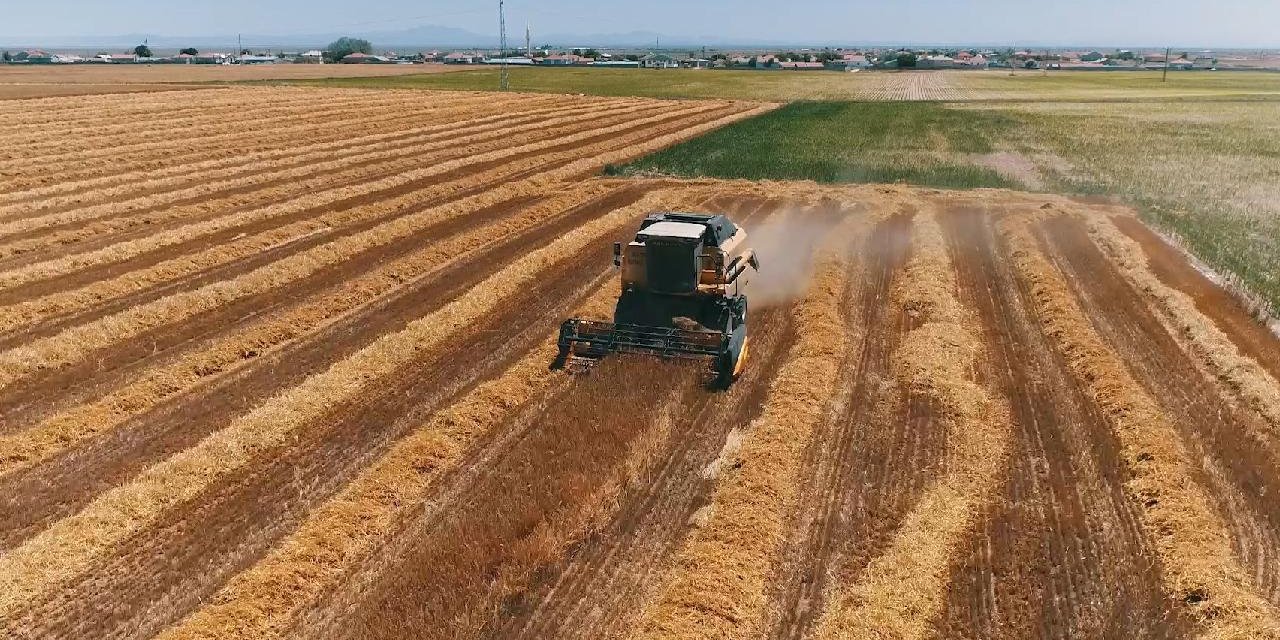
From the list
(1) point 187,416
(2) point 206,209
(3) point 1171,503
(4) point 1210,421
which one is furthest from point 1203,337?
(2) point 206,209

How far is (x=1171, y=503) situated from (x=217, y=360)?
17039 mm

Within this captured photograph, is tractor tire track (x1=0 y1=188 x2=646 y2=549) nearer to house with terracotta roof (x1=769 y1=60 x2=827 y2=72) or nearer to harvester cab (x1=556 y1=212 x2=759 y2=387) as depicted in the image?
harvester cab (x1=556 y1=212 x2=759 y2=387)

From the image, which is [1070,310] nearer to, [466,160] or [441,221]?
[441,221]

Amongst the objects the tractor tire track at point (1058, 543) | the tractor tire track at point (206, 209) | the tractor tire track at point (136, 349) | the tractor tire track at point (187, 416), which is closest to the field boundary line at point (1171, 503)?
the tractor tire track at point (1058, 543)

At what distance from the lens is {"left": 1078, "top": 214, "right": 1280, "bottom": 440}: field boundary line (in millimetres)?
13852

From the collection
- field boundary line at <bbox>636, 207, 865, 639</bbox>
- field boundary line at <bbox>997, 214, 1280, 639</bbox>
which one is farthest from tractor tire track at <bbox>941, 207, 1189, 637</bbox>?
field boundary line at <bbox>636, 207, 865, 639</bbox>

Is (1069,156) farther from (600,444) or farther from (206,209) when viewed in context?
(206,209)

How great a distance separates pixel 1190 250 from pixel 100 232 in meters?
35.4

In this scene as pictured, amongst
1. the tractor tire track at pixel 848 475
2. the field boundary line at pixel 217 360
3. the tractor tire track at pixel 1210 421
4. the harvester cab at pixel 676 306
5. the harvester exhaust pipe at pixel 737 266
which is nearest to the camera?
the tractor tire track at pixel 848 475

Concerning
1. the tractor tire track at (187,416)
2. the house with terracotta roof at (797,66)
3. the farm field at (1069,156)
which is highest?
the house with terracotta roof at (797,66)

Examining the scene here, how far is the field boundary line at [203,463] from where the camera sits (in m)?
9.14

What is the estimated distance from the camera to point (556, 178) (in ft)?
115

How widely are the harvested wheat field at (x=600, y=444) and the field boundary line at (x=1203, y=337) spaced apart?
0.11m

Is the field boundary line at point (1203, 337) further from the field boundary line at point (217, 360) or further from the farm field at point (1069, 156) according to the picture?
the field boundary line at point (217, 360)
